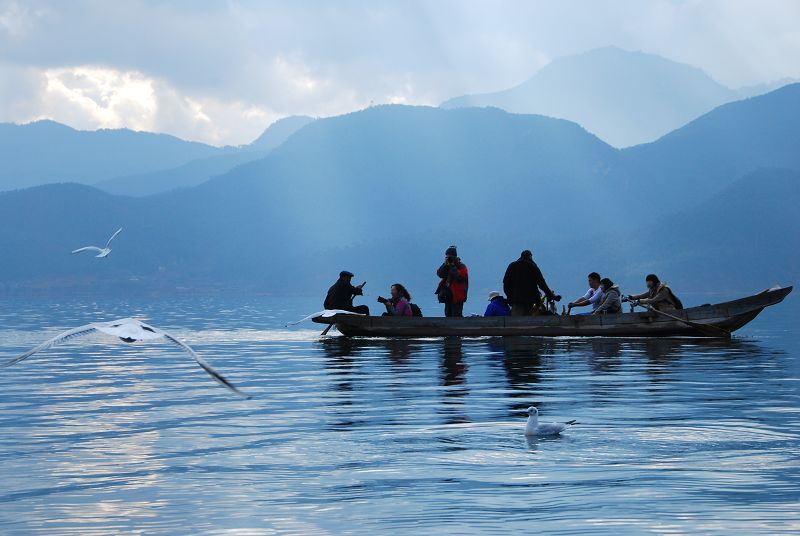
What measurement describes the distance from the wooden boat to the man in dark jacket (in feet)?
2.04

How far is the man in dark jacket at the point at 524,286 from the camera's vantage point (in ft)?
113

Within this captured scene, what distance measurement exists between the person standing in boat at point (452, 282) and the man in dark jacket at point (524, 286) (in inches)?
50.2

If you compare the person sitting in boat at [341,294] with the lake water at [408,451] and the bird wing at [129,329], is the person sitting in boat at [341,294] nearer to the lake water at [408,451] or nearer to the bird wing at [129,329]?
the lake water at [408,451]

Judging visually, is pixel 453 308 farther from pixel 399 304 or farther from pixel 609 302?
pixel 609 302

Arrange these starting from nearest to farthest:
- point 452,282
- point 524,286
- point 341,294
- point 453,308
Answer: point 524,286 → point 452,282 → point 453,308 → point 341,294

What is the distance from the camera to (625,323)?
35.5 metres

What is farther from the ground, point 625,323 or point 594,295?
point 594,295

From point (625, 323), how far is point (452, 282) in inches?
199

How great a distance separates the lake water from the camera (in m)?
11.5

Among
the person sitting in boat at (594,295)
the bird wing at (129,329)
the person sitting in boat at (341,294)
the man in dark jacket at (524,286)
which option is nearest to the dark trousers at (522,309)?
the man in dark jacket at (524,286)

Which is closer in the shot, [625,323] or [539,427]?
[539,427]

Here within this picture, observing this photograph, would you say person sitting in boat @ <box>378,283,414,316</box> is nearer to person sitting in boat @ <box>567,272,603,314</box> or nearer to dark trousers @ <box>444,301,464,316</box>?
dark trousers @ <box>444,301,464,316</box>

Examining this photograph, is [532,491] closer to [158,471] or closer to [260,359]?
[158,471]

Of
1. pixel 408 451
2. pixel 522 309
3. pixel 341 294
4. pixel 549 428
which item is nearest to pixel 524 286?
pixel 522 309
